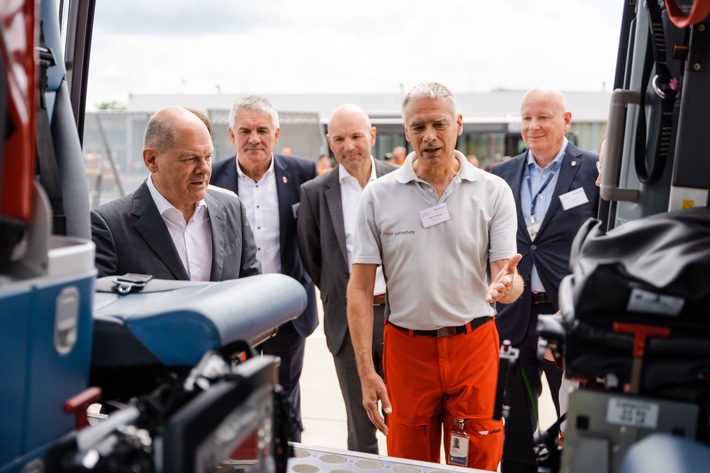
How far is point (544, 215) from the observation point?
153 inches

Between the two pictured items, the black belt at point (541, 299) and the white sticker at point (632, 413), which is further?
the black belt at point (541, 299)

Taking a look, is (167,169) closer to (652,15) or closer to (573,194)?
(652,15)

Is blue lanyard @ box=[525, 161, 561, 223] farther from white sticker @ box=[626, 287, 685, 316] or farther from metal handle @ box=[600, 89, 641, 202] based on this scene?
white sticker @ box=[626, 287, 685, 316]

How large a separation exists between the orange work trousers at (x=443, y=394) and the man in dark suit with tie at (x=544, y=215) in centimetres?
93

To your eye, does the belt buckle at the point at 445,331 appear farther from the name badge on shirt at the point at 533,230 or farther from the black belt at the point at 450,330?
the name badge on shirt at the point at 533,230

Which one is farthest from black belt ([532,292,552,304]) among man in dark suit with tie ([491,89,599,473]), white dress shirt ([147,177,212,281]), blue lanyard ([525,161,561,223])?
white dress shirt ([147,177,212,281])

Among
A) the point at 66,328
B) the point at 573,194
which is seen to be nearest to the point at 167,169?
the point at 66,328

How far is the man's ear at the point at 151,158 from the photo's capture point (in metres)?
2.69

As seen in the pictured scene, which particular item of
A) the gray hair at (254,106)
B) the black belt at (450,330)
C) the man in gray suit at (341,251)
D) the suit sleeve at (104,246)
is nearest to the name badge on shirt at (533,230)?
the man in gray suit at (341,251)

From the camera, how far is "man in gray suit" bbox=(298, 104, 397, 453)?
12.2ft

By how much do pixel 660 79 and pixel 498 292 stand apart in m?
0.90

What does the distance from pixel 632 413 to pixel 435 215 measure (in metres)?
1.61

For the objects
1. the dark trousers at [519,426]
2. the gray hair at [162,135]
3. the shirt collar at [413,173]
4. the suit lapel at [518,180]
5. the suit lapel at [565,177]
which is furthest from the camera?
the suit lapel at [518,180]

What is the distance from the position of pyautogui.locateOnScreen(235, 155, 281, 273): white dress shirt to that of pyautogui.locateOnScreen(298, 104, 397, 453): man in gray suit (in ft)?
0.64
